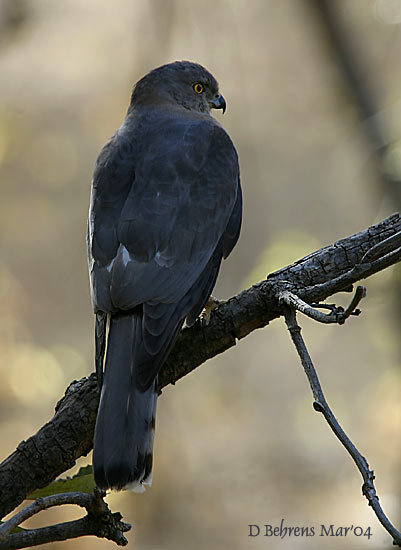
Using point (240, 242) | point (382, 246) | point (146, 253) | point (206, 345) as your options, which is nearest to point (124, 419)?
point (206, 345)

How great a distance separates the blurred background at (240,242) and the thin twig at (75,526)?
10.8 ft

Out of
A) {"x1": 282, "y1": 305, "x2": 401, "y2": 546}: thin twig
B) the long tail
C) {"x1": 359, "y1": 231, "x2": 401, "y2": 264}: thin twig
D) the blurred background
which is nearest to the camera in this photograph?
{"x1": 282, "y1": 305, "x2": 401, "y2": 546}: thin twig

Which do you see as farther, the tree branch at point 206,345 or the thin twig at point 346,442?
the tree branch at point 206,345

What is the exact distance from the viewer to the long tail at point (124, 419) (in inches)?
105

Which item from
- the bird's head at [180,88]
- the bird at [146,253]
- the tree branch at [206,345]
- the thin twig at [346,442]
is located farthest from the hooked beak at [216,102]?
the thin twig at [346,442]

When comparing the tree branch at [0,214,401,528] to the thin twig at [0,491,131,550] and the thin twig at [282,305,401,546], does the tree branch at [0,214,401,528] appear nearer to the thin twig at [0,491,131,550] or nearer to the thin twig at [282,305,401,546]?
the thin twig at [282,305,401,546]

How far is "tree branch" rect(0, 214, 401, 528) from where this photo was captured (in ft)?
9.21

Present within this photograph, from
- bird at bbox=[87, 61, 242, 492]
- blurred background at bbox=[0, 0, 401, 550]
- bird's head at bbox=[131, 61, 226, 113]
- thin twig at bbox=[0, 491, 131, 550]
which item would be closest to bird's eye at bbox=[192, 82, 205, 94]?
bird's head at bbox=[131, 61, 226, 113]

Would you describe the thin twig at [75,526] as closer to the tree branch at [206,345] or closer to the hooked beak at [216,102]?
the tree branch at [206,345]

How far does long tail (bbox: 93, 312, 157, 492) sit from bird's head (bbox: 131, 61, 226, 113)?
6.00 feet

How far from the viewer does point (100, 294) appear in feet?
9.97

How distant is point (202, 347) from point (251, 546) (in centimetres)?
371

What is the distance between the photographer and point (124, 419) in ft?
9.11

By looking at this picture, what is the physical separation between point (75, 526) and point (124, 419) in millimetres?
440
